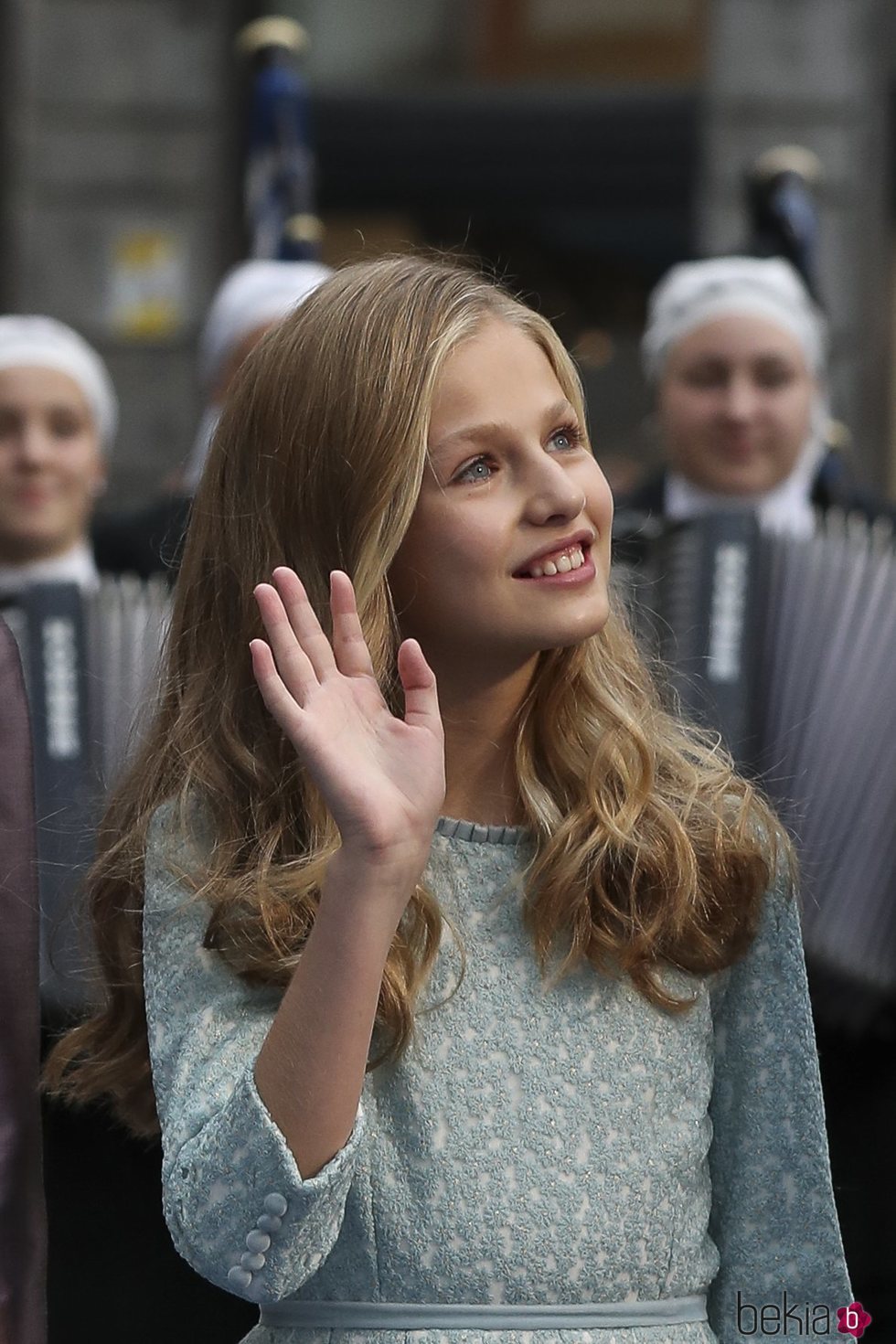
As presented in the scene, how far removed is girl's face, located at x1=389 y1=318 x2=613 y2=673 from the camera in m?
2.23

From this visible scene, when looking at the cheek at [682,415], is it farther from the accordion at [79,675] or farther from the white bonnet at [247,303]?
the accordion at [79,675]

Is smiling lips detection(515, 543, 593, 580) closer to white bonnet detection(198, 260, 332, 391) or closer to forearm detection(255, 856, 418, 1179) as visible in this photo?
forearm detection(255, 856, 418, 1179)

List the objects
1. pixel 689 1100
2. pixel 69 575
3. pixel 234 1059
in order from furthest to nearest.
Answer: pixel 69 575
pixel 689 1100
pixel 234 1059

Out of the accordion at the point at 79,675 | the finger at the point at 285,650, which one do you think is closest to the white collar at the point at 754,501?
the accordion at the point at 79,675

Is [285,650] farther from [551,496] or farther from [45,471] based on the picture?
[45,471]

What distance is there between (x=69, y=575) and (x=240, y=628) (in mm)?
1946

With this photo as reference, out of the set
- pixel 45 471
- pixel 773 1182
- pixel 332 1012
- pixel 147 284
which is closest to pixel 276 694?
pixel 332 1012

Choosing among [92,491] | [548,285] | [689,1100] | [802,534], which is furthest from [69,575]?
[548,285]

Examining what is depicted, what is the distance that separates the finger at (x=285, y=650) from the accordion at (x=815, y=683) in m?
1.58

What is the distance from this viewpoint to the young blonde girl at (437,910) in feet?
6.59

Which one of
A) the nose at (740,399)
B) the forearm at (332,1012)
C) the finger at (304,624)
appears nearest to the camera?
the forearm at (332,1012)

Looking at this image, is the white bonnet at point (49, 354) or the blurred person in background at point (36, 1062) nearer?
the blurred person in background at point (36, 1062)

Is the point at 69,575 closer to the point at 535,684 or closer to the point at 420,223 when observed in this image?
the point at 535,684

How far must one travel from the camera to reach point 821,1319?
2305 mm
